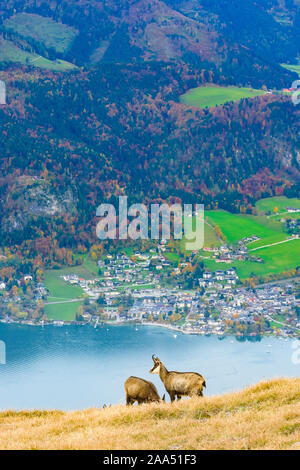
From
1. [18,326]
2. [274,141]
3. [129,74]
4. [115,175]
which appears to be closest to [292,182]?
[274,141]

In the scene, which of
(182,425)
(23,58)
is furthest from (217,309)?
(23,58)

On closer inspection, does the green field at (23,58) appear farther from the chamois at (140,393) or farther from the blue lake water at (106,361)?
the chamois at (140,393)

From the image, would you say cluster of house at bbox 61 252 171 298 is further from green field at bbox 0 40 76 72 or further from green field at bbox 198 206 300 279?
green field at bbox 0 40 76 72

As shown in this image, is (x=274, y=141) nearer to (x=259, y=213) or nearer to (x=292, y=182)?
(x=292, y=182)

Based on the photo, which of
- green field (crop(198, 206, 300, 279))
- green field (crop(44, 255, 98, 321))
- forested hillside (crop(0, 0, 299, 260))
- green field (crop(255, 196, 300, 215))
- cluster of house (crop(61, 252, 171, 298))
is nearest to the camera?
green field (crop(44, 255, 98, 321))

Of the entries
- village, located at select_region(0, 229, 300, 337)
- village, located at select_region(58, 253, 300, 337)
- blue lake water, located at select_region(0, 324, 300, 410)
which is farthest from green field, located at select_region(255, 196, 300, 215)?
blue lake water, located at select_region(0, 324, 300, 410)
